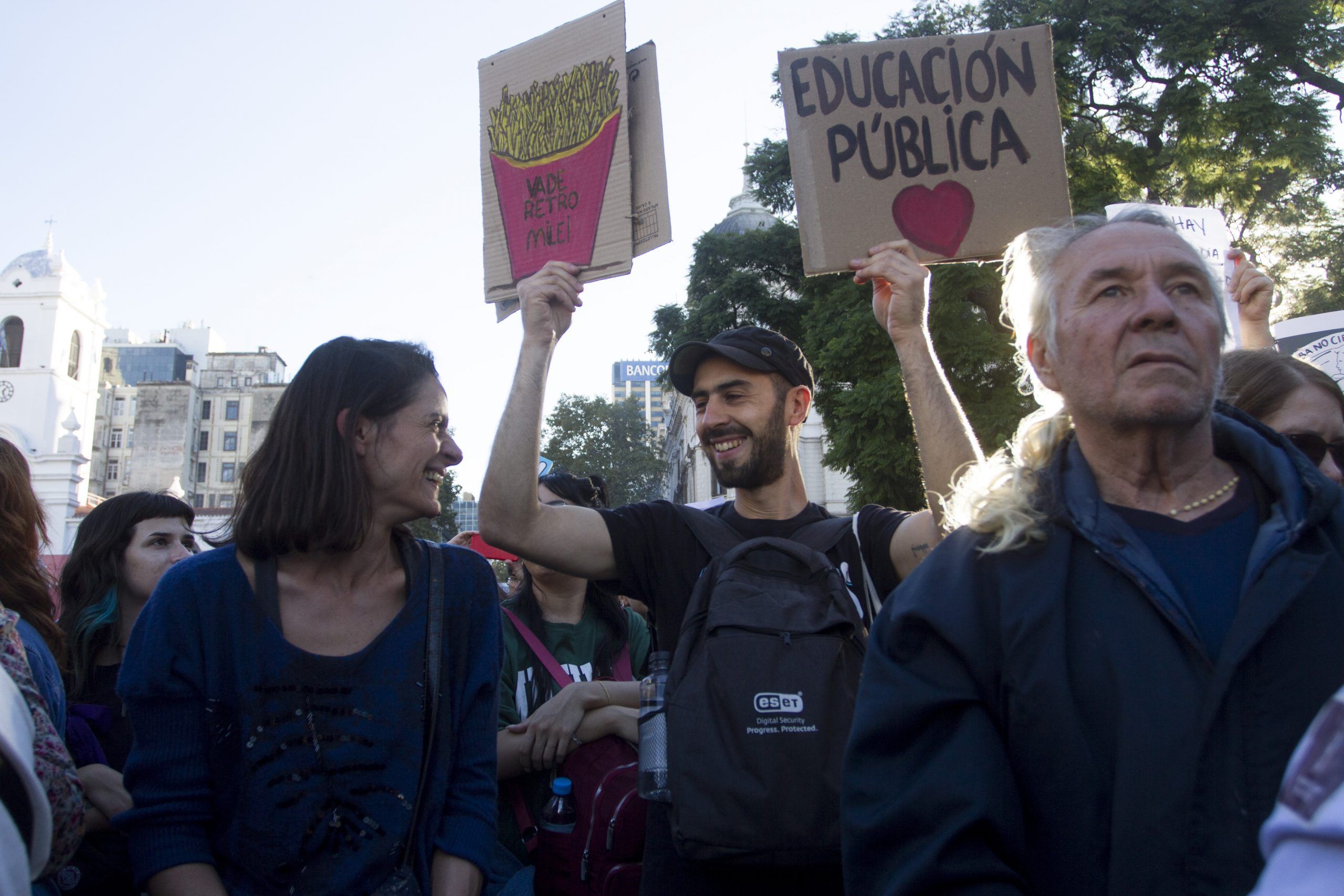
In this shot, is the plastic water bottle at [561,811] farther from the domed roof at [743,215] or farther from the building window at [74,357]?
the building window at [74,357]

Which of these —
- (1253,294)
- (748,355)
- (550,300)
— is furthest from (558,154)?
(1253,294)

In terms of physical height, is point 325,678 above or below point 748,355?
below

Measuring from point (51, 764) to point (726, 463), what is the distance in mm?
1772

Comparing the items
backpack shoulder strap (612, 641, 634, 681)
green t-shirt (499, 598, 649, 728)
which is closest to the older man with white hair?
green t-shirt (499, 598, 649, 728)

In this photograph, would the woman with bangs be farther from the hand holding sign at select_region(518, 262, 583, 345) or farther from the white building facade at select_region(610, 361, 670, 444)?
the white building facade at select_region(610, 361, 670, 444)

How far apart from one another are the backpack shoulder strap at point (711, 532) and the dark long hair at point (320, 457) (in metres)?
0.80

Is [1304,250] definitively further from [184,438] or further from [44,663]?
[184,438]

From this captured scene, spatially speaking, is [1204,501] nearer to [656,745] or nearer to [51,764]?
[656,745]

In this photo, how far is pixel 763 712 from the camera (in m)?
2.07

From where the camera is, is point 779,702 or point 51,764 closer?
point 51,764

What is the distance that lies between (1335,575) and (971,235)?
1549 millimetres

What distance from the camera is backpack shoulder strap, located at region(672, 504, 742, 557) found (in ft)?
8.60


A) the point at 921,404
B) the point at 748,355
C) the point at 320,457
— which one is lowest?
the point at 320,457

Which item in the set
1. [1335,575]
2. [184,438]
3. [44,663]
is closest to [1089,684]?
[1335,575]
